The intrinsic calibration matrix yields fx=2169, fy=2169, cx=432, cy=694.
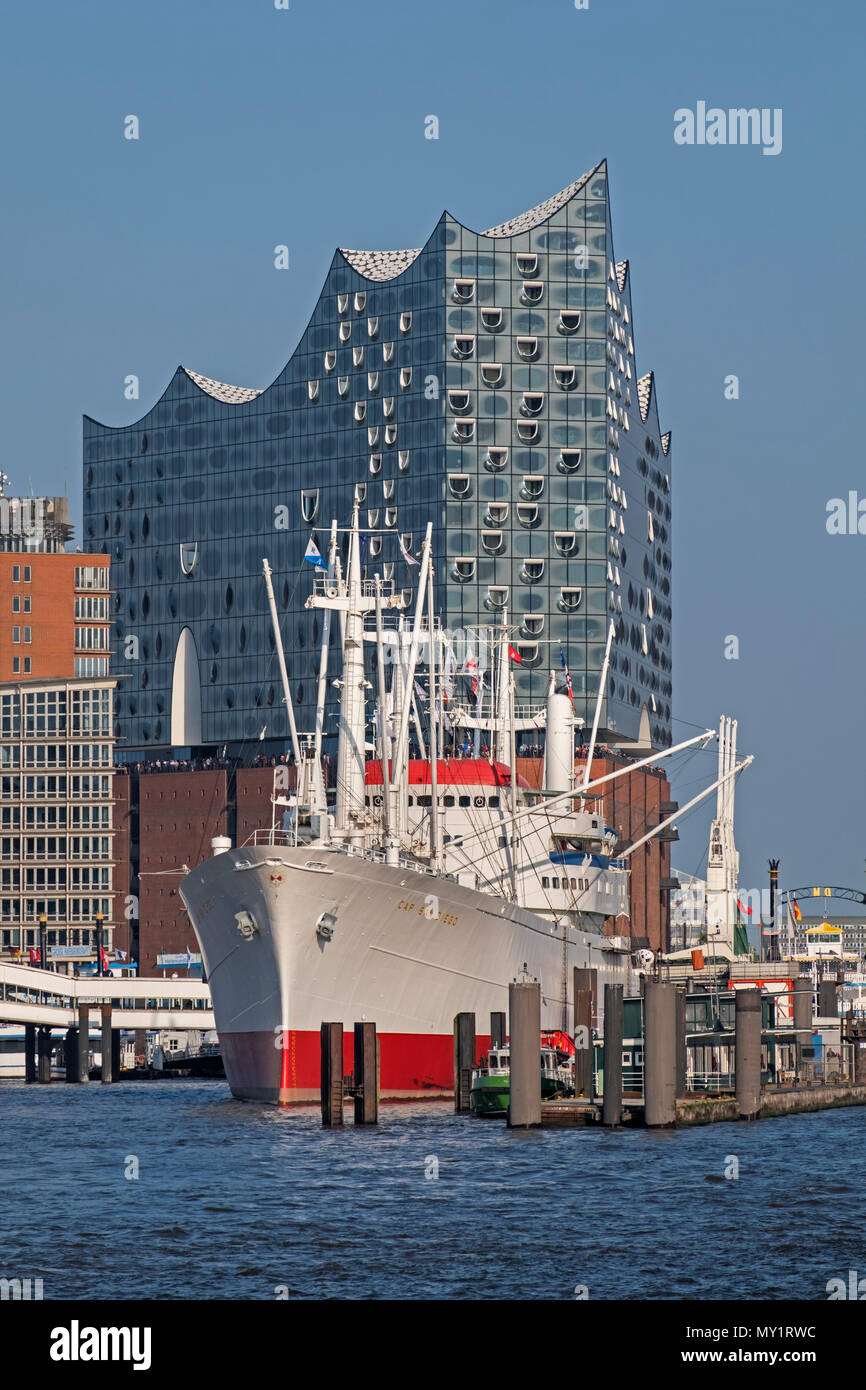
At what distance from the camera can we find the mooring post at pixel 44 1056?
408ft

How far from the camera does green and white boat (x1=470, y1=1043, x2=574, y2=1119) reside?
73.1 m

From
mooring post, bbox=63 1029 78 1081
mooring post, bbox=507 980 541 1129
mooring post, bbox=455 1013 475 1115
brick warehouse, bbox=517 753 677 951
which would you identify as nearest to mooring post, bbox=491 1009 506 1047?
mooring post, bbox=455 1013 475 1115

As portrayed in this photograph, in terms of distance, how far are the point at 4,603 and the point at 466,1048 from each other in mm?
126261

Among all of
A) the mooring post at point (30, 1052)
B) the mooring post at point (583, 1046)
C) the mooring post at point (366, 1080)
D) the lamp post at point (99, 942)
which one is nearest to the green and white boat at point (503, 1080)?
the mooring post at point (583, 1046)

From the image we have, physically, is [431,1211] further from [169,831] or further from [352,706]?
[169,831]

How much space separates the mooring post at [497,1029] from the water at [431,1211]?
238 inches

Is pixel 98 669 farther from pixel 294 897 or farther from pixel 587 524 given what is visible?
pixel 294 897

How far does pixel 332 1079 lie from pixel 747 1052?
43.9 ft

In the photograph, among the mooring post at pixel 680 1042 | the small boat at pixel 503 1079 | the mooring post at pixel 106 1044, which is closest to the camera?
the mooring post at pixel 680 1042

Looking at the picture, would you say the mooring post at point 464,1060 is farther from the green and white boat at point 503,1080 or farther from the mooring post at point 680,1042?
the mooring post at point 680,1042

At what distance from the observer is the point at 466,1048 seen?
74875 millimetres

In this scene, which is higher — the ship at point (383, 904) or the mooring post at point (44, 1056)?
the ship at point (383, 904)

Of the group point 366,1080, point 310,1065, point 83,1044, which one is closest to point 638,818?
point 83,1044
